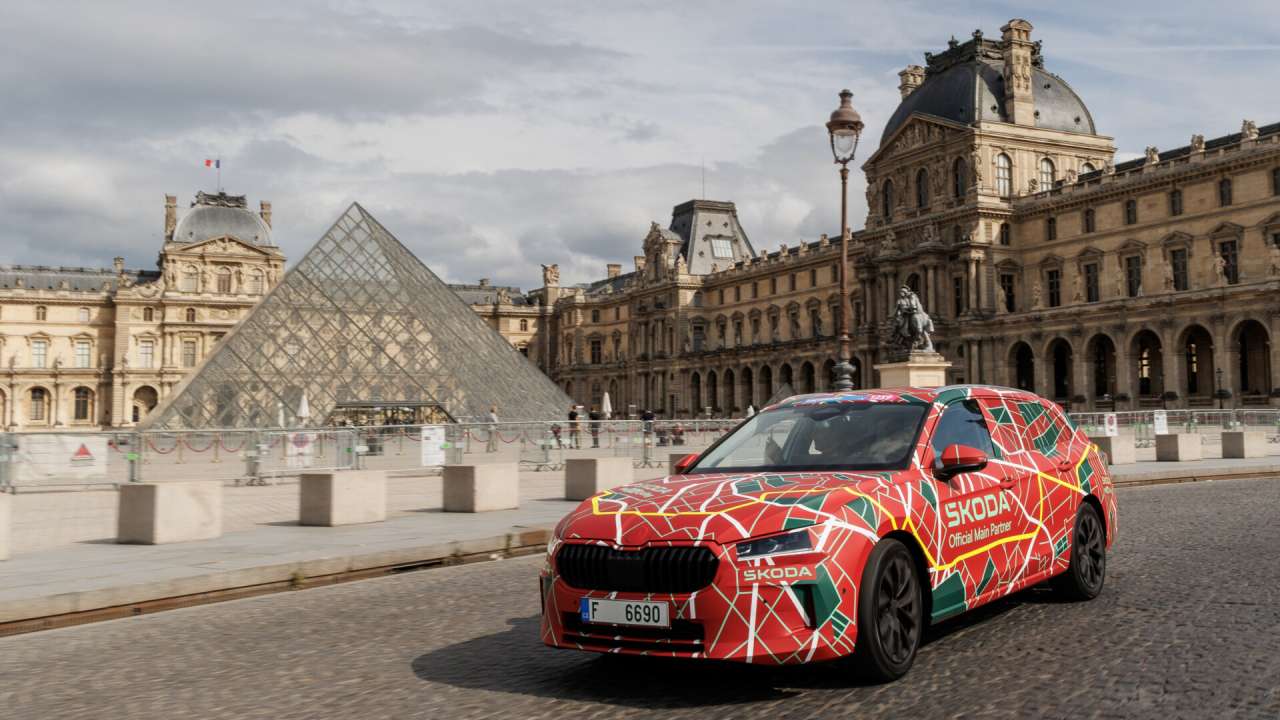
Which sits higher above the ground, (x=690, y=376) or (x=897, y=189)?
(x=897, y=189)

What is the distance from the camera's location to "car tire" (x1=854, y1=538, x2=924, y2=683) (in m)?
5.07

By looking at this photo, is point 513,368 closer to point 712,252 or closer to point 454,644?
point 454,644

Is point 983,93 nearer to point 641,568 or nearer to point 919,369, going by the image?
point 919,369

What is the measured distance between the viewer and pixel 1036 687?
5102mm

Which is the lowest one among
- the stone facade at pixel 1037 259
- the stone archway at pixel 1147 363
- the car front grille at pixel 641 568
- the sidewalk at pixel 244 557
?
the sidewalk at pixel 244 557

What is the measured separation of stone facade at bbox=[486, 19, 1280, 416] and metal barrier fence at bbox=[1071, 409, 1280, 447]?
1120 centimetres

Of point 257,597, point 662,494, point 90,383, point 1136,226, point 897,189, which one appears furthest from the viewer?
point 90,383

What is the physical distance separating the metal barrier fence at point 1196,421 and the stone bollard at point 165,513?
25.6 meters

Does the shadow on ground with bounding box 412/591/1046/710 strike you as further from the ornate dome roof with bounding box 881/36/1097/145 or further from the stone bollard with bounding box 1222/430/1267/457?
the ornate dome roof with bounding box 881/36/1097/145

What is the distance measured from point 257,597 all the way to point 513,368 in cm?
2705

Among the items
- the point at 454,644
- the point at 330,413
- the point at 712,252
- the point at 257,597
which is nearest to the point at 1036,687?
the point at 454,644

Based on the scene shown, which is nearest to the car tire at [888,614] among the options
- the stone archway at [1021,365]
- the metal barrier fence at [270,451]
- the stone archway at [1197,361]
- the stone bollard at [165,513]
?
the stone bollard at [165,513]

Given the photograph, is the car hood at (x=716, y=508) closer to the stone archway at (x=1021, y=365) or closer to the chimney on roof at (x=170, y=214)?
the stone archway at (x=1021, y=365)

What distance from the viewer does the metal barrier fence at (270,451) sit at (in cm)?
1684
